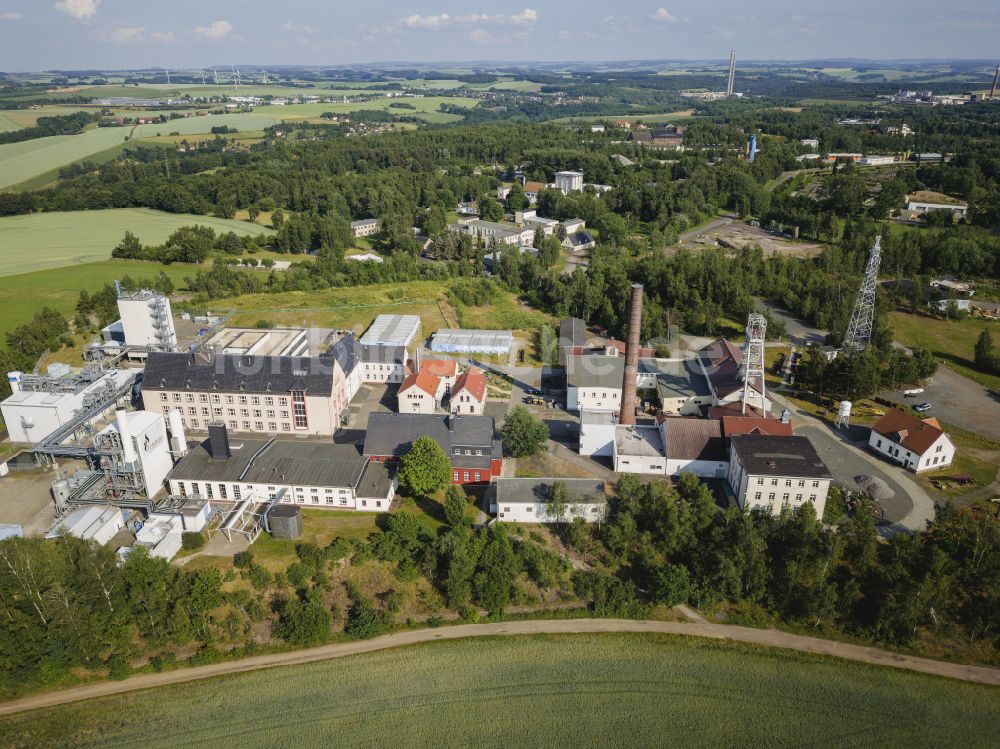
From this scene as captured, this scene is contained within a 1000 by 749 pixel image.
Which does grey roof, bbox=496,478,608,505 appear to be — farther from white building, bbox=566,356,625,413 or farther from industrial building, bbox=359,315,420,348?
industrial building, bbox=359,315,420,348

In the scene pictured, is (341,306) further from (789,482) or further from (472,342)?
(789,482)

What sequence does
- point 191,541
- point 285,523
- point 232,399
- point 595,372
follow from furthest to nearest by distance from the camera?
point 595,372 < point 232,399 < point 285,523 < point 191,541

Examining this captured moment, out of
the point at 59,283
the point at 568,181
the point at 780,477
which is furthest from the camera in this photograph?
the point at 568,181

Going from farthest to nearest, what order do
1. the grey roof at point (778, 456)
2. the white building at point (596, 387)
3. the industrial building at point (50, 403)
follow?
the white building at point (596, 387) → the industrial building at point (50, 403) → the grey roof at point (778, 456)

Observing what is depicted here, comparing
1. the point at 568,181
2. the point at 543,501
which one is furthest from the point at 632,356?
the point at 568,181

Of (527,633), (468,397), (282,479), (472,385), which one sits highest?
(472,385)

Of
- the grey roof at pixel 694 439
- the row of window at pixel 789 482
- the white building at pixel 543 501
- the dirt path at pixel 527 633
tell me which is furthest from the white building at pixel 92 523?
the row of window at pixel 789 482

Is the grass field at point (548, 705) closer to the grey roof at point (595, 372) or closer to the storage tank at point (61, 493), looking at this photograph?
the storage tank at point (61, 493)
